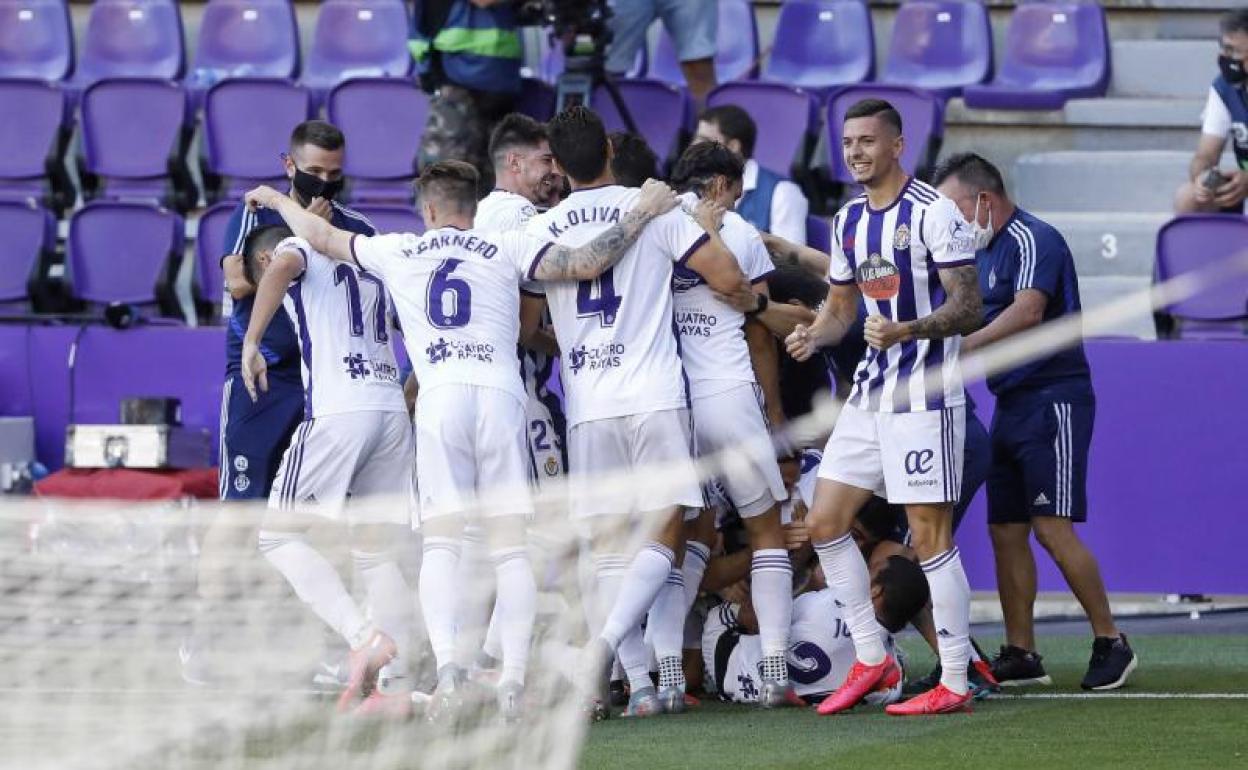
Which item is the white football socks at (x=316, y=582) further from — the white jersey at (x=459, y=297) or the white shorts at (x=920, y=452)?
the white shorts at (x=920, y=452)

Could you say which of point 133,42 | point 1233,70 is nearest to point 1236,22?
point 1233,70

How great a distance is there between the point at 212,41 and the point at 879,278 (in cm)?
800

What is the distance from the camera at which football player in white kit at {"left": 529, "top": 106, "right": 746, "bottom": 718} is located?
750 centimetres

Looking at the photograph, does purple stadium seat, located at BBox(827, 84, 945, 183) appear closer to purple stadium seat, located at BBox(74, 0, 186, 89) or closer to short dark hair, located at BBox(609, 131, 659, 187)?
short dark hair, located at BBox(609, 131, 659, 187)

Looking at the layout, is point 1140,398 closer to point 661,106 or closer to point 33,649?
point 661,106

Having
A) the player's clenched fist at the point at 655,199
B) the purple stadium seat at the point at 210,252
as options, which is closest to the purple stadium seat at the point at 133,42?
the purple stadium seat at the point at 210,252

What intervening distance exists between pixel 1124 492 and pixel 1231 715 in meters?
3.24

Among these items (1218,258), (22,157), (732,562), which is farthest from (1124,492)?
(22,157)

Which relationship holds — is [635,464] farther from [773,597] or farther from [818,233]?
[818,233]

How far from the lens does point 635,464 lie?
24.8 ft

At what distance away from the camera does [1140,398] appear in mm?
10391

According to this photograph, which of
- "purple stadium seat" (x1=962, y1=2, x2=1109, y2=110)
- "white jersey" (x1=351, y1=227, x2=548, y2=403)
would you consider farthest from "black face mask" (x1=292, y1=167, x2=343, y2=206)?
"purple stadium seat" (x1=962, y1=2, x2=1109, y2=110)

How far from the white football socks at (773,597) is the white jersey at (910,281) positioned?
2.23 ft

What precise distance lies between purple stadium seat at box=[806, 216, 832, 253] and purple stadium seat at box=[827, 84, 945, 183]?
1088 millimetres
